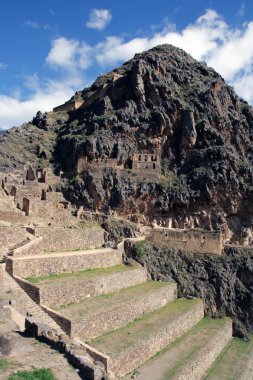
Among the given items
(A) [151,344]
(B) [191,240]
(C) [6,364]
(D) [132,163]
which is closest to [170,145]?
(D) [132,163]

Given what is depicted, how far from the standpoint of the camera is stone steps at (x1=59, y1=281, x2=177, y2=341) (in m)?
18.9

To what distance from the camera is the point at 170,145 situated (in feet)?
130

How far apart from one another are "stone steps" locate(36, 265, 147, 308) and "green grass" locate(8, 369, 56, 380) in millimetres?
6637

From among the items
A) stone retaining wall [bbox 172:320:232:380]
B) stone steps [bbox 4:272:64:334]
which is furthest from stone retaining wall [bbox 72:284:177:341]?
stone retaining wall [bbox 172:320:232:380]

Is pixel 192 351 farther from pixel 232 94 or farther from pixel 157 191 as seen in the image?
pixel 232 94

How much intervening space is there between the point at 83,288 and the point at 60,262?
210 cm

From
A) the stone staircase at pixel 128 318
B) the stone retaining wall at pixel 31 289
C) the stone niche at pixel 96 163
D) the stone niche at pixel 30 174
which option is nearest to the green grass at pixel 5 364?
the stone staircase at pixel 128 318

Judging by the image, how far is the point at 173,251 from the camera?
31.2 metres

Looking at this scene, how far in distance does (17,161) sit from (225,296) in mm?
22556

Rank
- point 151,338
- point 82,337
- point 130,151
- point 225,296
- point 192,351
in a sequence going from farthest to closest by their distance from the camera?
1. point 130,151
2. point 225,296
3. point 192,351
4. point 151,338
5. point 82,337

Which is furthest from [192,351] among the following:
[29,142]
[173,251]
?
[29,142]

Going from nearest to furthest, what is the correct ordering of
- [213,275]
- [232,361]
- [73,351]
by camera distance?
[73,351] → [232,361] → [213,275]

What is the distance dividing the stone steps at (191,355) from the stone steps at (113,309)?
2.28 meters

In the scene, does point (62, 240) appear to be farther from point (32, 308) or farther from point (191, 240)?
point (191, 240)
